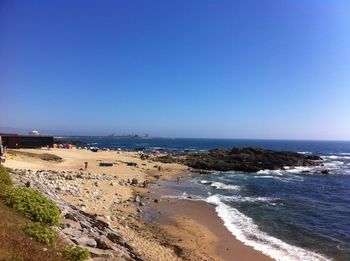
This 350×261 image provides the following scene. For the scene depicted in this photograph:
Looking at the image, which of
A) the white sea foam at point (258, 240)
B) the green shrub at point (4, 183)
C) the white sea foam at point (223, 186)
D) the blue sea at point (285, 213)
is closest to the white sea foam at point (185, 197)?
the blue sea at point (285, 213)

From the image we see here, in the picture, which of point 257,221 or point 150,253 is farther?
point 257,221

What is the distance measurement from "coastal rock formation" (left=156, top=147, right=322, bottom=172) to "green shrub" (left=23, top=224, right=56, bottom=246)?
54268 mm

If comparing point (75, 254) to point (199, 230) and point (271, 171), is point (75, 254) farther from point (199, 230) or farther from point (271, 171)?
point (271, 171)

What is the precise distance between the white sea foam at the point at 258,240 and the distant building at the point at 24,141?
4632 centimetres

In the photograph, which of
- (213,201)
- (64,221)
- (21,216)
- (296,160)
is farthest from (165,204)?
(296,160)

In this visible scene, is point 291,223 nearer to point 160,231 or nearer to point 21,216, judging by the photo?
point 160,231

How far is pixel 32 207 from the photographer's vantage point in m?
12.4

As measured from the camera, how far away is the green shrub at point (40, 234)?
384 inches

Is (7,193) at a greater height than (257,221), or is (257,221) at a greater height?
(7,193)

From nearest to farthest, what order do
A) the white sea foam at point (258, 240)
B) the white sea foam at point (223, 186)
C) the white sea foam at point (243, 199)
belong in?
the white sea foam at point (258, 240) → the white sea foam at point (243, 199) → the white sea foam at point (223, 186)

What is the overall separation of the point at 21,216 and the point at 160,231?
38.4 ft

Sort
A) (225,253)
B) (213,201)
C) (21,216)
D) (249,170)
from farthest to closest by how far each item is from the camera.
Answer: (249,170)
(213,201)
(225,253)
(21,216)

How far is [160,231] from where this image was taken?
72.5ft

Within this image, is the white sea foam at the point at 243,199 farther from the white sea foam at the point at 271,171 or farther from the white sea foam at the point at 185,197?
the white sea foam at the point at 271,171
